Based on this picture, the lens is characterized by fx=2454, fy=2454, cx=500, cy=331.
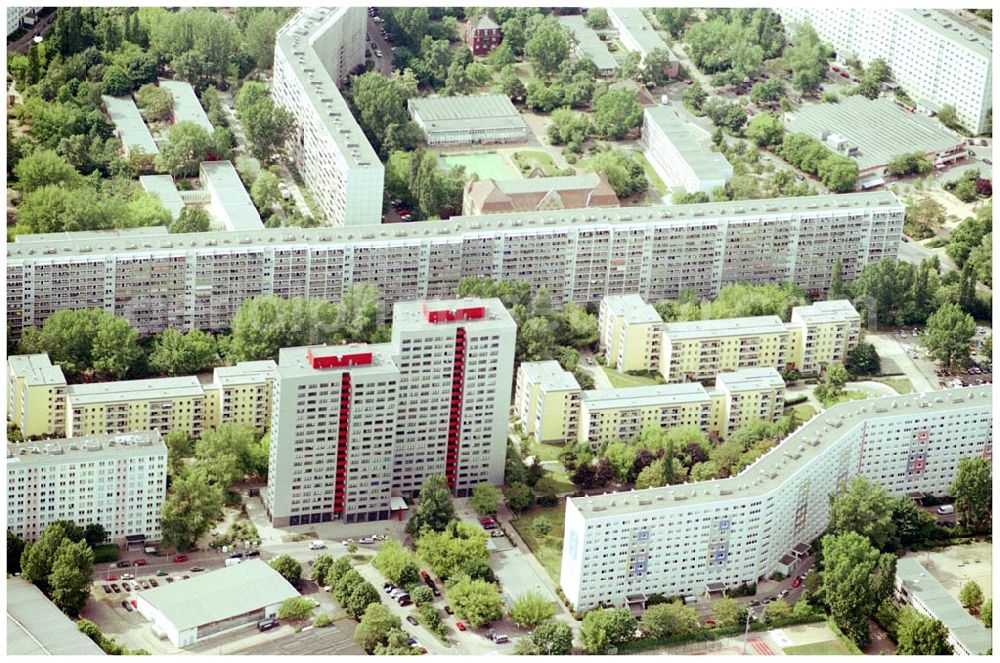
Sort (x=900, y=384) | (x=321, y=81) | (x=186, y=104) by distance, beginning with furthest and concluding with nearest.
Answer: (x=186, y=104) < (x=321, y=81) < (x=900, y=384)

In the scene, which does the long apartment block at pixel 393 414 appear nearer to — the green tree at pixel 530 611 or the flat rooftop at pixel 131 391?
the flat rooftop at pixel 131 391

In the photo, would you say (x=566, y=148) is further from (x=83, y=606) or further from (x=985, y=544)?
(x=83, y=606)

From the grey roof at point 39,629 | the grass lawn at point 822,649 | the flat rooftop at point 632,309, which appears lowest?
the grass lawn at point 822,649

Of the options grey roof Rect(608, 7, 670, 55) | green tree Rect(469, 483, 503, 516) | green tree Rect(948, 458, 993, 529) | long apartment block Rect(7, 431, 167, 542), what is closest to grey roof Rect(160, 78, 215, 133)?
grey roof Rect(608, 7, 670, 55)

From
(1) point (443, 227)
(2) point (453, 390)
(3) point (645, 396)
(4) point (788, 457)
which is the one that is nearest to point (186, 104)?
(1) point (443, 227)

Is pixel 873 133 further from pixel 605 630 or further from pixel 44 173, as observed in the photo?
pixel 605 630

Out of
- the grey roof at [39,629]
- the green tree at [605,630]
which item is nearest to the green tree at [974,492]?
the green tree at [605,630]

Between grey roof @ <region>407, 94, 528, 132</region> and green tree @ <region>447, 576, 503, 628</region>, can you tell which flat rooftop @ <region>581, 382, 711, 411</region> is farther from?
grey roof @ <region>407, 94, 528, 132</region>

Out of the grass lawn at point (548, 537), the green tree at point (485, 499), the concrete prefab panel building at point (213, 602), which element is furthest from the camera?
the green tree at point (485, 499)
